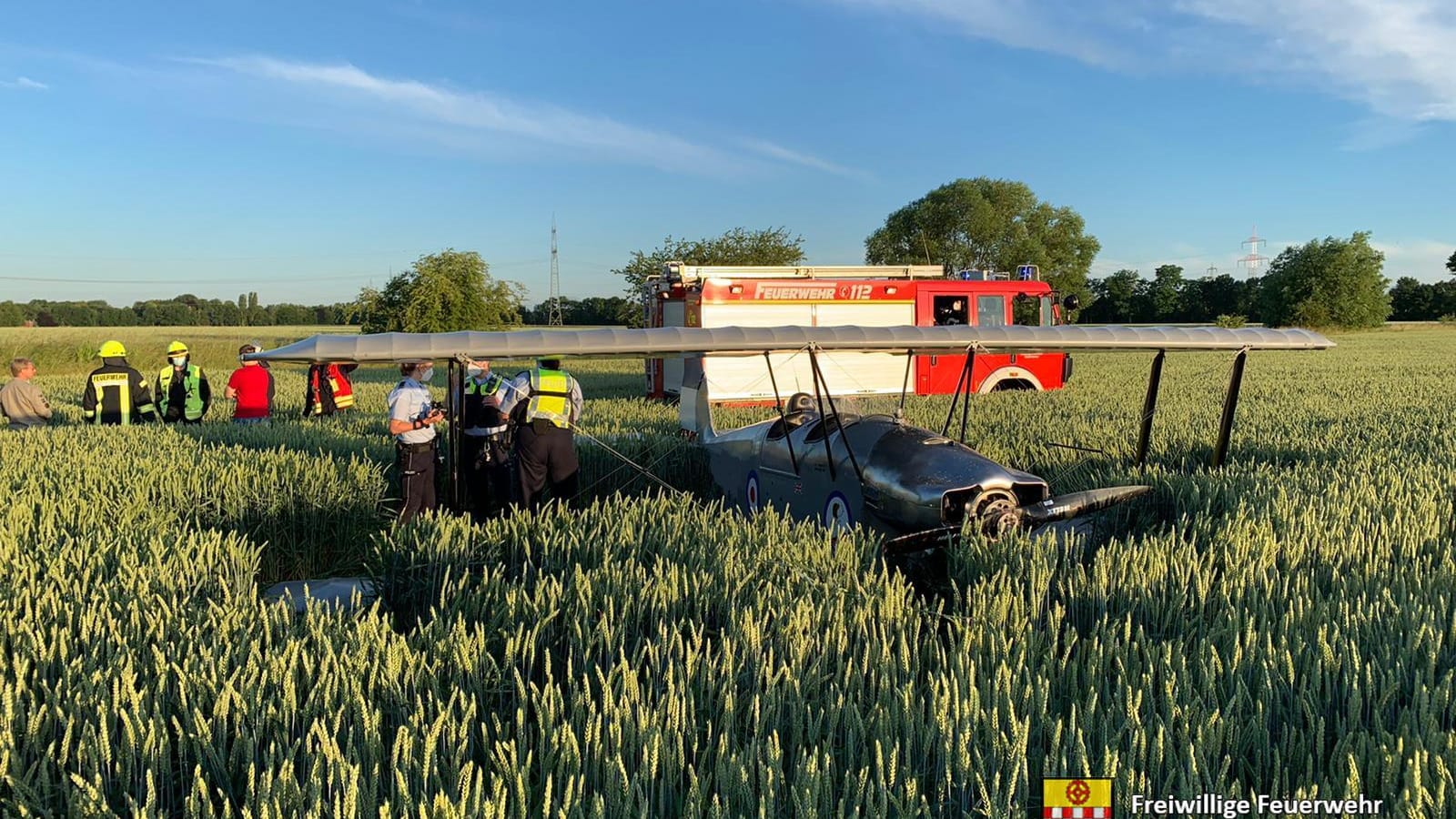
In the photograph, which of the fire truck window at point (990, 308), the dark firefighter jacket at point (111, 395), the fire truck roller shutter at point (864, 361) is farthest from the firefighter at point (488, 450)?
the fire truck window at point (990, 308)

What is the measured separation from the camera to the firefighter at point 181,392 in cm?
1164

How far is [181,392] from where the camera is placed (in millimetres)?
11680

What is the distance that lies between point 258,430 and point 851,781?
10.3 meters

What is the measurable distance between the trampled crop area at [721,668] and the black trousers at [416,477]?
204cm

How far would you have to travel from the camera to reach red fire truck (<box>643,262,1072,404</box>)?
51.7 feet

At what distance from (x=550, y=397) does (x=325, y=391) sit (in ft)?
26.5

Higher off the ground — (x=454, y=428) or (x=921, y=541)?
(x=454, y=428)

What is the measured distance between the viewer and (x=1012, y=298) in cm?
1728

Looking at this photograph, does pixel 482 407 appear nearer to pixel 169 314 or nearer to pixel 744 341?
pixel 744 341

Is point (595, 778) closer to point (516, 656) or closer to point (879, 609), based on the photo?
point (516, 656)

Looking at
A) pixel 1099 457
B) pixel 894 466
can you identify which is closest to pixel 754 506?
pixel 894 466

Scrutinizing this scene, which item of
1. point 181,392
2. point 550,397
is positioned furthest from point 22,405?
point 550,397

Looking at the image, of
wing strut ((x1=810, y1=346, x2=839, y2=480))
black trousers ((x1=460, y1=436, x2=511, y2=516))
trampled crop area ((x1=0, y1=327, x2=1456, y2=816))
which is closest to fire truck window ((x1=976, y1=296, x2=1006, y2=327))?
wing strut ((x1=810, y1=346, x2=839, y2=480))

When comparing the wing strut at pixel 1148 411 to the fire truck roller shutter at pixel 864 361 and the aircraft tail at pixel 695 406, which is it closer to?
the aircraft tail at pixel 695 406
